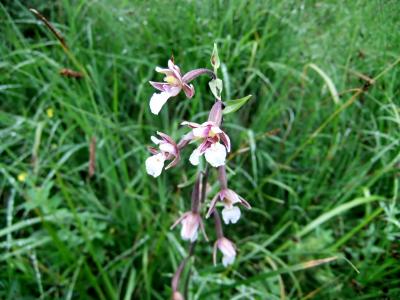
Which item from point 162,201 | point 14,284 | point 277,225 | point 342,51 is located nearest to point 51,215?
point 14,284

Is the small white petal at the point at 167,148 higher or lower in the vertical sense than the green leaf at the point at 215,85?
lower

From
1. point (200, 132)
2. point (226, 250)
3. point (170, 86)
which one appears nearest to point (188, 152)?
point (226, 250)

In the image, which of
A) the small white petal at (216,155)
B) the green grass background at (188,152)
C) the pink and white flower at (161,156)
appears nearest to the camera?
the small white petal at (216,155)

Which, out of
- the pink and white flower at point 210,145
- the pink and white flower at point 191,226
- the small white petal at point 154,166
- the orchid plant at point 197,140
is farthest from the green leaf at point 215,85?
the pink and white flower at point 191,226

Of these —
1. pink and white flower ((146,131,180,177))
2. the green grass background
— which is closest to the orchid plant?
pink and white flower ((146,131,180,177))

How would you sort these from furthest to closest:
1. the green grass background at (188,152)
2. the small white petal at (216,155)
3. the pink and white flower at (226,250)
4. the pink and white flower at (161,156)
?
the green grass background at (188,152) → the pink and white flower at (226,250) → the pink and white flower at (161,156) → the small white petal at (216,155)

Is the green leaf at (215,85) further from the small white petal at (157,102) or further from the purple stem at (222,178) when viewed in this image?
the purple stem at (222,178)

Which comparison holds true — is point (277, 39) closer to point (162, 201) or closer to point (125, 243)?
point (162, 201)
